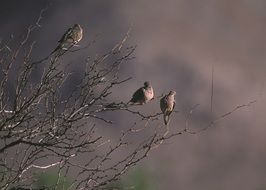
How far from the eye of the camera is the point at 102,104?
8.09 meters

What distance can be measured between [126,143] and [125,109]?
688mm

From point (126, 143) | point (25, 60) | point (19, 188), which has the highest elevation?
point (25, 60)

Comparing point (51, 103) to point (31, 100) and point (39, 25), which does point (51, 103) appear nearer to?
point (31, 100)

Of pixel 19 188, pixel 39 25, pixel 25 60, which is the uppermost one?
pixel 39 25

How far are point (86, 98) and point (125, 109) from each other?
2.07ft

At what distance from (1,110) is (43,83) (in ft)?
2.48

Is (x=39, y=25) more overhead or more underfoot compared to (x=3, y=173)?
more overhead

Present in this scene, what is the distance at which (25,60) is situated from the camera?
7.77 meters

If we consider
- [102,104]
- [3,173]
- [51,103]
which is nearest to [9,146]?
[3,173]

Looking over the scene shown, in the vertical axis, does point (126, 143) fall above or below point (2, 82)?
below

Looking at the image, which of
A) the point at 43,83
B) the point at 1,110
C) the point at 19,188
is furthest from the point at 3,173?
the point at 43,83

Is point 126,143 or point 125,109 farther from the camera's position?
point 125,109

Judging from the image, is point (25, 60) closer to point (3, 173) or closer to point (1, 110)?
point (1, 110)

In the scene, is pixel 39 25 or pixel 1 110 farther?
pixel 39 25
